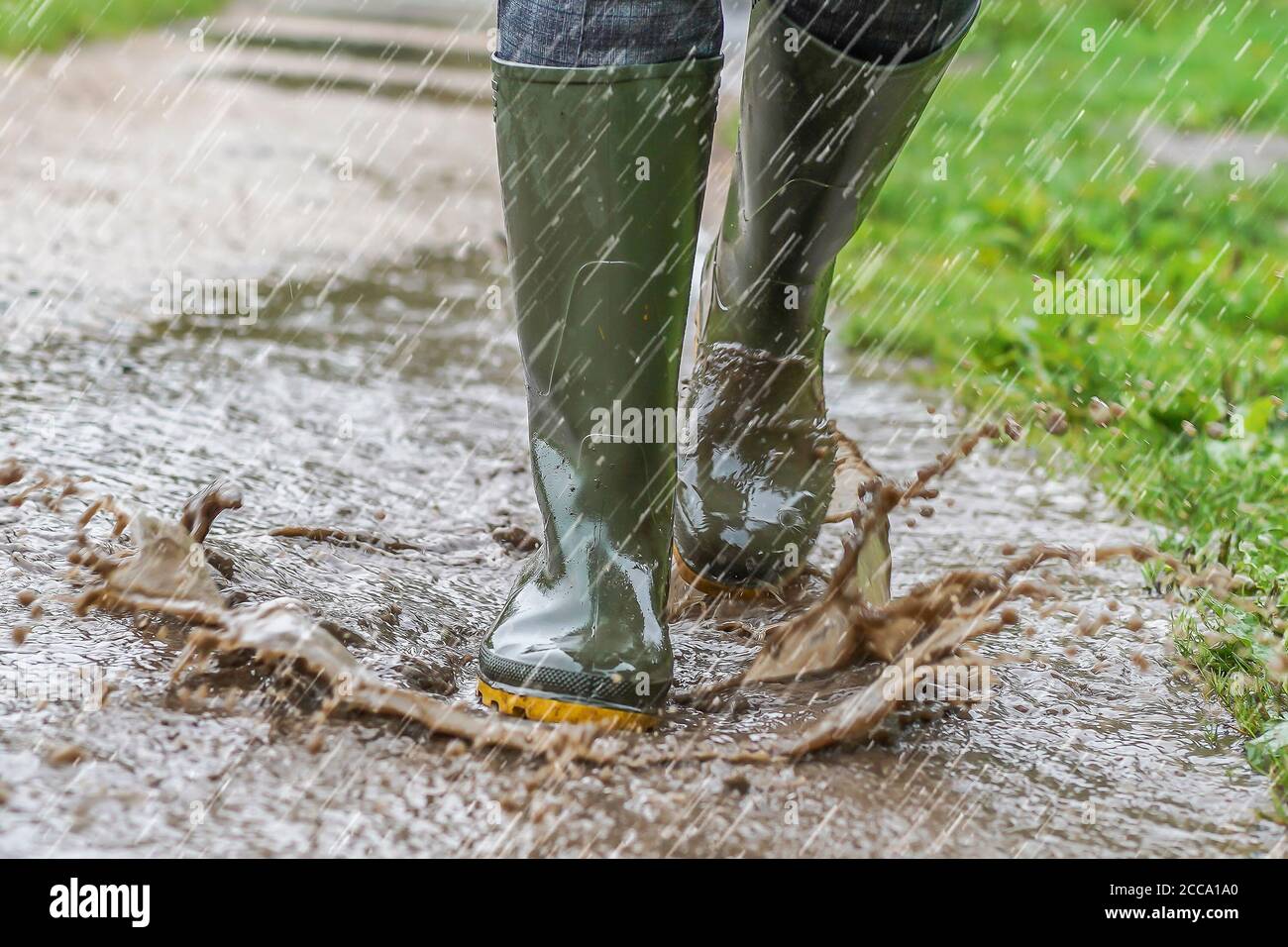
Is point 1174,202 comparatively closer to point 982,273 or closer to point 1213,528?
point 982,273

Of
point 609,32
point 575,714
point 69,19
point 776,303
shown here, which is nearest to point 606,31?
point 609,32

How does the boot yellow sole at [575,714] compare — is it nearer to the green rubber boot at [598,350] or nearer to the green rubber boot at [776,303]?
the green rubber boot at [598,350]

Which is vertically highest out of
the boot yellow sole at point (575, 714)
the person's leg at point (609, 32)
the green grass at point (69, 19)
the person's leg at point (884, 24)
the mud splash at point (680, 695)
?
the green grass at point (69, 19)

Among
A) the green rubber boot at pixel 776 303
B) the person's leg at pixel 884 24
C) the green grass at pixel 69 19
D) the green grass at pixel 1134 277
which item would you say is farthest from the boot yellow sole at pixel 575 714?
the green grass at pixel 69 19

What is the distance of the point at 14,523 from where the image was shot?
221cm

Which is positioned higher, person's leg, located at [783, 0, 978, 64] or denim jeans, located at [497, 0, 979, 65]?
person's leg, located at [783, 0, 978, 64]

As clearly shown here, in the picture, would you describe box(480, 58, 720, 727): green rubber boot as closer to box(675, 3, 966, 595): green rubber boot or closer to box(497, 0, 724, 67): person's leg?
box(497, 0, 724, 67): person's leg

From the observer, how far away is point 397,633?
79.0 inches

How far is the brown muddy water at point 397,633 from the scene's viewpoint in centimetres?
156

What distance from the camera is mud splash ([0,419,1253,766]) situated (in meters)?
1.71

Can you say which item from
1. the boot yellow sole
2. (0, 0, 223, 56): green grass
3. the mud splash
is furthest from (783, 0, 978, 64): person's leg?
(0, 0, 223, 56): green grass

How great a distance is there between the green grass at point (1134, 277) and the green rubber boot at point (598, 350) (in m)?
0.81

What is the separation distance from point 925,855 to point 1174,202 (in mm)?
3755

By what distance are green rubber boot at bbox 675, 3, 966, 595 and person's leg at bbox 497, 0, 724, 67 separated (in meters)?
0.39
